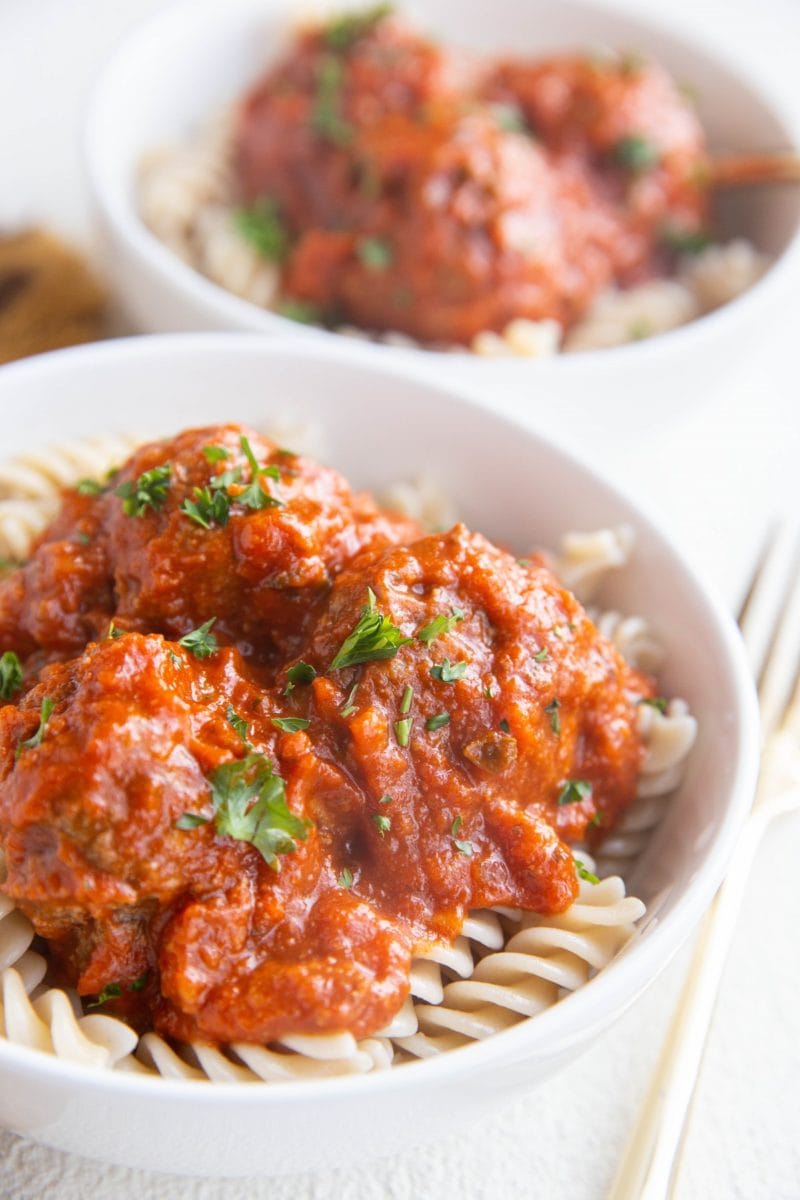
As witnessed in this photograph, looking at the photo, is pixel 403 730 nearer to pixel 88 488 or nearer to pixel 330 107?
pixel 88 488

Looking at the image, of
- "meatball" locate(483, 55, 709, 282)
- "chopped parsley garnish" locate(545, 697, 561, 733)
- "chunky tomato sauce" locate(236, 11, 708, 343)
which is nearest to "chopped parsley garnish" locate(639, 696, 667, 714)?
"chopped parsley garnish" locate(545, 697, 561, 733)

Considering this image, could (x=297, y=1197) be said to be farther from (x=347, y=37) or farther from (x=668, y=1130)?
(x=347, y=37)

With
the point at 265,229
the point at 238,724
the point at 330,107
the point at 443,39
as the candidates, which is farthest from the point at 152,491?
the point at 443,39

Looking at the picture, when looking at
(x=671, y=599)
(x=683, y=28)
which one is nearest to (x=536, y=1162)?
(x=671, y=599)

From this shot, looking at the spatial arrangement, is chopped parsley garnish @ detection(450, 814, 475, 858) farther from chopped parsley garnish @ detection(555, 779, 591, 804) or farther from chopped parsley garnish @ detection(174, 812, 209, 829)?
chopped parsley garnish @ detection(174, 812, 209, 829)

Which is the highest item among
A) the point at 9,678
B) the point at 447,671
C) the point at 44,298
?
the point at 447,671

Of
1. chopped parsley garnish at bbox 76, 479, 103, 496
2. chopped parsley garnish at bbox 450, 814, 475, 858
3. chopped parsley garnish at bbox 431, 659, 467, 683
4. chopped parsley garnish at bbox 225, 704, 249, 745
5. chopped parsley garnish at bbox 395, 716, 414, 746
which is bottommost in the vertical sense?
chopped parsley garnish at bbox 450, 814, 475, 858
